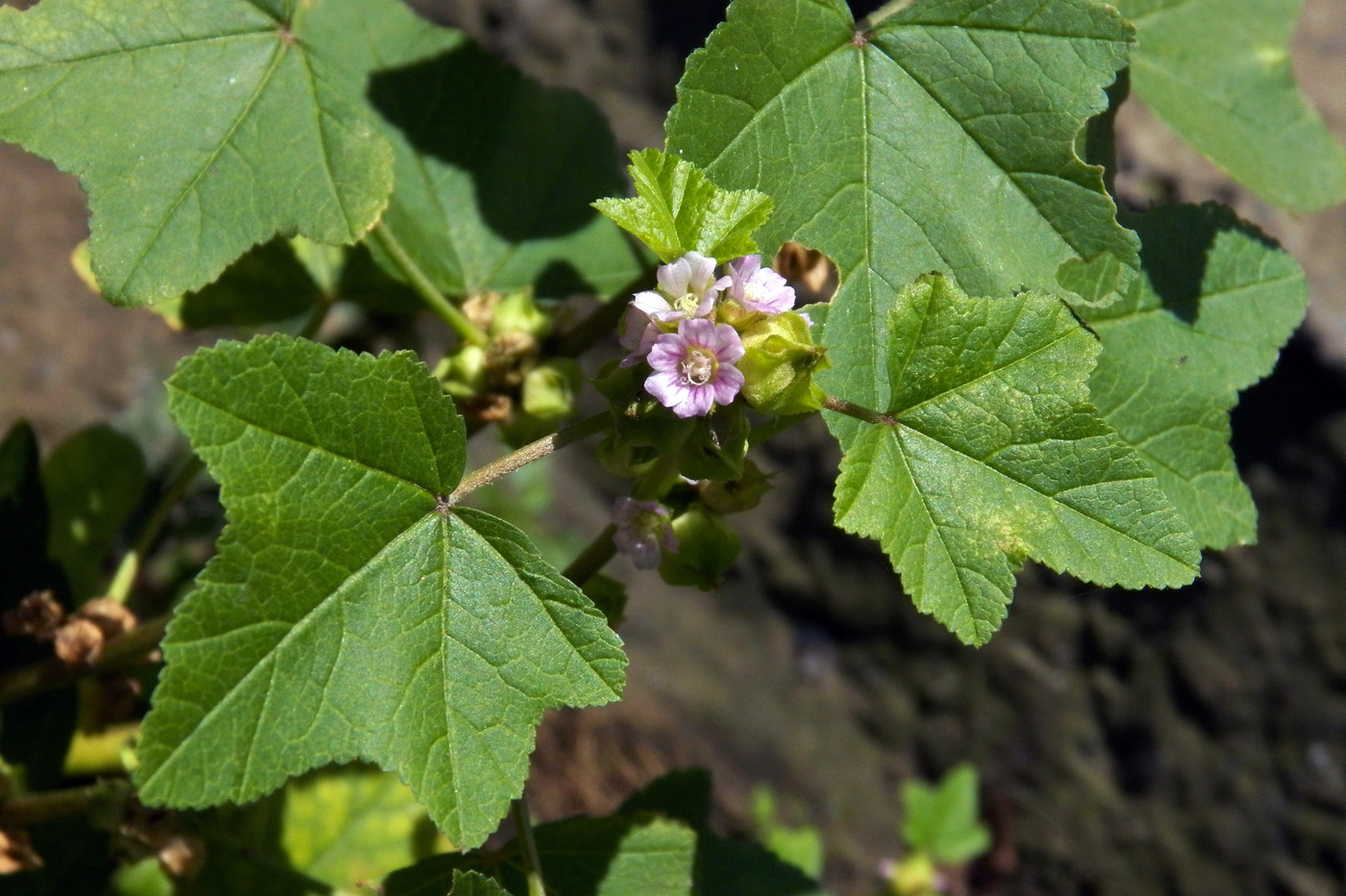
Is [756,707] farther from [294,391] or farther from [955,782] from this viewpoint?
[294,391]

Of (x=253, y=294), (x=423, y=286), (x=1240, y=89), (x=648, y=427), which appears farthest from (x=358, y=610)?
(x=1240, y=89)

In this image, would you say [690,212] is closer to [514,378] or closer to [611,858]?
[514,378]

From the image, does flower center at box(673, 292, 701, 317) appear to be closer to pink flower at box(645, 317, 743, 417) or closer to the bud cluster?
pink flower at box(645, 317, 743, 417)

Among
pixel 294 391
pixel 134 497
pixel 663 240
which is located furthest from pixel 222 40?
pixel 134 497

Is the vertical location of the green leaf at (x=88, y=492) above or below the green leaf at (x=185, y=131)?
below

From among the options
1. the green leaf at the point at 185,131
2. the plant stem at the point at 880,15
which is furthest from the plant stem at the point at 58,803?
the plant stem at the point at 880,15

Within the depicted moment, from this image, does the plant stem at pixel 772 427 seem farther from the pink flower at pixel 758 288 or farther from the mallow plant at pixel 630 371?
the pink flower at pixel 758 288

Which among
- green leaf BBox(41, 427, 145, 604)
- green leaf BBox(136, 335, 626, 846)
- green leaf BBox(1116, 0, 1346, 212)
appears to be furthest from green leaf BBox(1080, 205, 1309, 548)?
green leaf BBox(41, 427, 145, 604)
